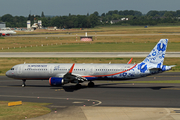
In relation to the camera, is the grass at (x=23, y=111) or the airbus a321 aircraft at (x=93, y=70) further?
the airbus a321 aircraft at (x=93, y=70)

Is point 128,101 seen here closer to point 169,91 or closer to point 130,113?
point 130,113

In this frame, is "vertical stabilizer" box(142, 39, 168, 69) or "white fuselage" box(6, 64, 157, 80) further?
"white fuselage" box(6, 64, 157, 80)

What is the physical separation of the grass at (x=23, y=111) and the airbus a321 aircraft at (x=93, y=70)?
8.79 m

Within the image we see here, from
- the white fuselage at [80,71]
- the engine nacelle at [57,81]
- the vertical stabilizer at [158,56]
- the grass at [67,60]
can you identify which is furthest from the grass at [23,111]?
the grass at [67,60]

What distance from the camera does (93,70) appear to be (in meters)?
42.7

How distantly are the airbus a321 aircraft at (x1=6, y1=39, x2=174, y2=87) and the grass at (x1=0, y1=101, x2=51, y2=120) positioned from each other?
879 cm

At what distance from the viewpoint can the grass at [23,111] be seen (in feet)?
88.9

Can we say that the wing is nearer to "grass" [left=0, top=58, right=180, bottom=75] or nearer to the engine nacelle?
the engine nacelle

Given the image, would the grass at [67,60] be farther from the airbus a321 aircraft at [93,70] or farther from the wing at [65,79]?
the wing at [65,79]

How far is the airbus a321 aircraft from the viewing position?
4075cm

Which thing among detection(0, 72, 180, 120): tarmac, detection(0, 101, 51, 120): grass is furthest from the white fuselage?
detection(0, 101, 51, 120): grass

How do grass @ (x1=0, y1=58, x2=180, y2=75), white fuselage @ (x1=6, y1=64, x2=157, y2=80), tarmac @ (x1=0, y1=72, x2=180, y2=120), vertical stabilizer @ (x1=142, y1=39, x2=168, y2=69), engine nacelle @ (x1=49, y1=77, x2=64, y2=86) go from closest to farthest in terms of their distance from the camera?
1. tarmac @ (x1=0, y1=72, x2=180, y2=120)
2. engine nacelle @ (x1=49, y1=77, x2=64, y2=86)
3. vertical stabilizer @ (x1=142, y1=39, x2=168, y2=69)
4. white fuselage @ (x1=6, y1=64, x2=157, y2=80)
5. grass @ (x1=0, y1=58, x2=180, y2=75)

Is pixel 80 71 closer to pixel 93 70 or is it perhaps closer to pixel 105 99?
pixel 93 70

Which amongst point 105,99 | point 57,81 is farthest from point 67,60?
point 105,99
